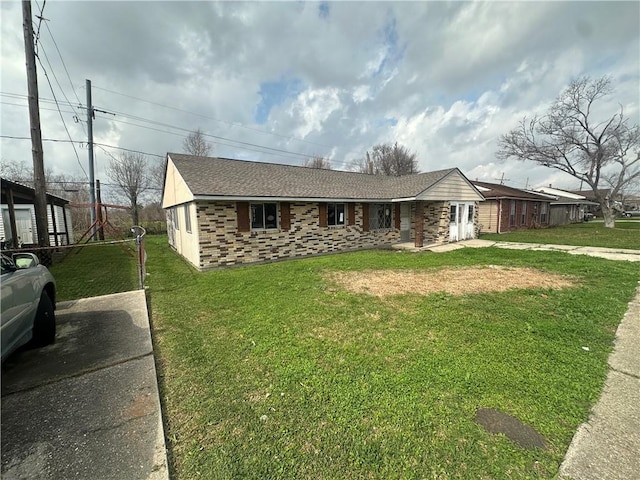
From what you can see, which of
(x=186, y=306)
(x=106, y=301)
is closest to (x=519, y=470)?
(x=186, y=306)

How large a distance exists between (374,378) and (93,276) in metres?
9.13

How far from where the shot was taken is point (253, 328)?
443 cm

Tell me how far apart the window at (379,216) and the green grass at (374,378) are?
8185 millimetres

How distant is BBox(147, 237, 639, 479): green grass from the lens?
2.09m

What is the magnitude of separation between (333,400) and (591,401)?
8.00ft

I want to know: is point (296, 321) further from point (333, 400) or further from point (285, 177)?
point (285, 177)

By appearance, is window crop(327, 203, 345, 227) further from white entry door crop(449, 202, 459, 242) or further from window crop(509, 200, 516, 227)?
window crop(509, 200, 516, 227)

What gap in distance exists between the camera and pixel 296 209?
36.2ft

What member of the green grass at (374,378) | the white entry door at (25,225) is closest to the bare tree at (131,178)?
the white entry door at (25,225)

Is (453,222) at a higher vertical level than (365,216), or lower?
lower

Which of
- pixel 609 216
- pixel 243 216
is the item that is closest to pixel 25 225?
pixel 243 216

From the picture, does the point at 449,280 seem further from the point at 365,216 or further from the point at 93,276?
the point at 93,276

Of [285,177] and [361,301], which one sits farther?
[285,177]

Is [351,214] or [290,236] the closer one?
[290,236]
